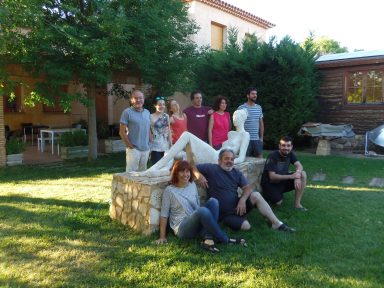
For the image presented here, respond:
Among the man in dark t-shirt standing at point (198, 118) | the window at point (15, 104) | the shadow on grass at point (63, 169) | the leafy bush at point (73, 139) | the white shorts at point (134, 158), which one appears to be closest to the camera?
the white shorts at point (134, 158)

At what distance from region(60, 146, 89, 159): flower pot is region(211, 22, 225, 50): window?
338 inches

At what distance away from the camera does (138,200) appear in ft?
14.7

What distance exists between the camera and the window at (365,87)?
12.2 meters

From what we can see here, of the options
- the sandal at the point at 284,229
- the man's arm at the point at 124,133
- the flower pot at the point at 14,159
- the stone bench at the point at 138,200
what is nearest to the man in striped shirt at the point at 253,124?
the stone bench at the point at 138,200

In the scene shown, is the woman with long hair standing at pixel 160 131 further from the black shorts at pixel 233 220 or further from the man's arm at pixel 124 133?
Answer: the black shorts at pixel 233 220

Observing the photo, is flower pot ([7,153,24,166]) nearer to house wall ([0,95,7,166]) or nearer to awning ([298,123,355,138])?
→ house wall ([0,95,7,166])

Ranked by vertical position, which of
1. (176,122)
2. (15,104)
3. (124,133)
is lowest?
(124,133)

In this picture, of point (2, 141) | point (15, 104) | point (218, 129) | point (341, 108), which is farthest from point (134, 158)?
point (15, 104)

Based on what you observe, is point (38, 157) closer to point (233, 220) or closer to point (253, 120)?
point (253, 120)

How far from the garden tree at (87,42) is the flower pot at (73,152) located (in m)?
2.33

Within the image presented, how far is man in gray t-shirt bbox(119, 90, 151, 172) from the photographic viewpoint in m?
5.13

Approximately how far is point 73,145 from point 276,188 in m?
7.68

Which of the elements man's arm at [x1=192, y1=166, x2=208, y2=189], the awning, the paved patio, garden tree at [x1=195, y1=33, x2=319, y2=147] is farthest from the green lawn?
garden tree at [x1=195, y1=33, x2=319, y2=147]

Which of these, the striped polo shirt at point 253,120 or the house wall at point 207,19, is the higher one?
the house wall at point 207,19
